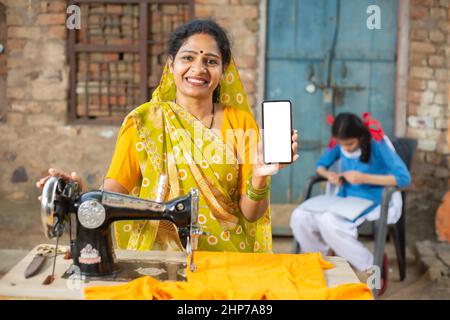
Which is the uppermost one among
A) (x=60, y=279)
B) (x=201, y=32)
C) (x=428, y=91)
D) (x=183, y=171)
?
(x=201, y=32)

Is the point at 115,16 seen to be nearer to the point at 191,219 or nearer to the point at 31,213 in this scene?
the point at 31,213

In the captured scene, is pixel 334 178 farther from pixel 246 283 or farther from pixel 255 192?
pixel 246 283

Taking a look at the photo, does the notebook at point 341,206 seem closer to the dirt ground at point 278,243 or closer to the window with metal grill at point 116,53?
the dirt ground at point 278,243

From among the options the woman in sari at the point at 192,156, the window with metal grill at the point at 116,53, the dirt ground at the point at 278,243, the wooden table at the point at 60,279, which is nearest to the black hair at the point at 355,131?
the dirt ground at the point at 278,243

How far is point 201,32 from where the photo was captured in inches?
99.3

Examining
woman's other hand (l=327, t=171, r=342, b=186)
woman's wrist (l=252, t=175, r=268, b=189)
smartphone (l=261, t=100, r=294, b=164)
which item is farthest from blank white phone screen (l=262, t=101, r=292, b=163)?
woman's other hand (l=327, t=171, r=342, b=186)

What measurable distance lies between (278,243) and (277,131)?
3674 mm

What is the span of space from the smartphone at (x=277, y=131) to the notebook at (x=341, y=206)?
8.02 feet

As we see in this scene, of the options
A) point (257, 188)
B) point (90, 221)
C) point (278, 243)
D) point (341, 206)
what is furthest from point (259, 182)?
point (278, 243)

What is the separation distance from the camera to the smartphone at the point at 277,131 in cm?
198

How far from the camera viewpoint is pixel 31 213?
5934 mm

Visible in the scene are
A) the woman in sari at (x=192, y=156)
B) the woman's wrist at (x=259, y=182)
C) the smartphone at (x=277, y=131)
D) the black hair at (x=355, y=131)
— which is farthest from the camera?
the black hair at (x=355, y=131)
